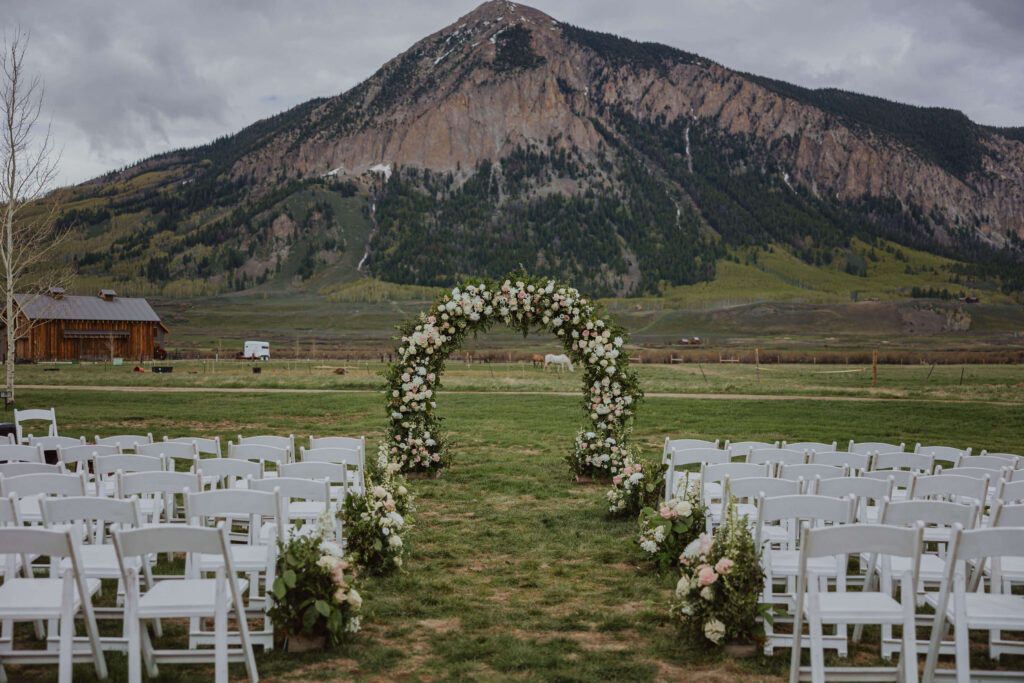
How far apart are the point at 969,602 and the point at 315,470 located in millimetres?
5418

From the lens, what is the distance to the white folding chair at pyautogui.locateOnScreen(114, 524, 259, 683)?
15.0ft

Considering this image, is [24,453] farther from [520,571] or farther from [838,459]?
[838,459]

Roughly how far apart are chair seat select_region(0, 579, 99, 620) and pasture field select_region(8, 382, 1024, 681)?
636 mm

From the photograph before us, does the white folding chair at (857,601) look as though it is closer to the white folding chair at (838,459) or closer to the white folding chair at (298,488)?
the white folding chair at (298,488)

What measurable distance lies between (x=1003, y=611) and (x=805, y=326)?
130655mm

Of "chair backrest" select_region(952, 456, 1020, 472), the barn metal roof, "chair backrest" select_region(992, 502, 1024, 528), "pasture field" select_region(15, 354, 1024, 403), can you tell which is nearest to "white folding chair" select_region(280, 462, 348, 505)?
"chair backrest" select_region(992, 502, 1024, 528)

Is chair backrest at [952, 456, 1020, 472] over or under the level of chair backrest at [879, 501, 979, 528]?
under

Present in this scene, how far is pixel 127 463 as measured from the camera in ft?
25.7

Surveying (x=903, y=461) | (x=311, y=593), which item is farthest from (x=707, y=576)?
(x=903, y=461)

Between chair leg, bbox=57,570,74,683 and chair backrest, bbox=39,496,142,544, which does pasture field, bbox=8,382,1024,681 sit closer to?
chair leg, bbox=57,570,74,683

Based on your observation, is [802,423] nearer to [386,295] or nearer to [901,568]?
[901,568]

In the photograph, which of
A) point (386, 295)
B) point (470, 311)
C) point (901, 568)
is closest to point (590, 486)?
point (470, 311)

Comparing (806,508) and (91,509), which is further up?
(91,509)

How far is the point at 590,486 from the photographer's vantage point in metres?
13.1
